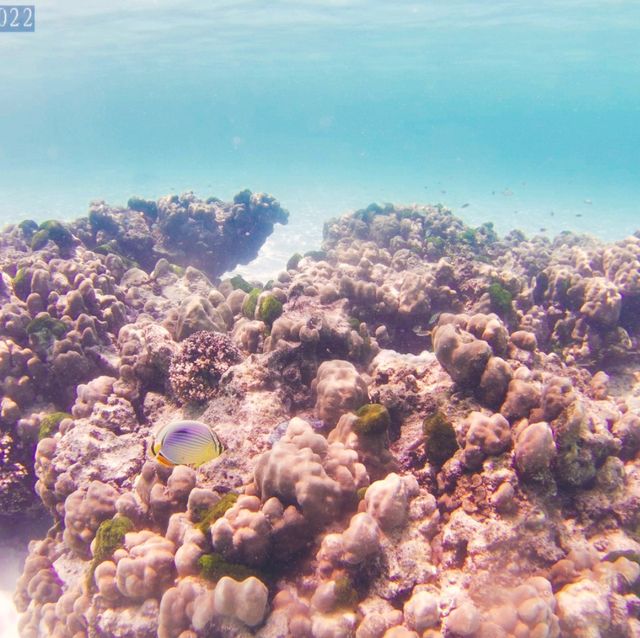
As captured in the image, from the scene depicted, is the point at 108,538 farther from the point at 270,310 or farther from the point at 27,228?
the point at 27,228

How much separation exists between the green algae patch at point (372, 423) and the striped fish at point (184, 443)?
4.08 feet

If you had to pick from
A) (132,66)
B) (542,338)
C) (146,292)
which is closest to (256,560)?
(542,338)

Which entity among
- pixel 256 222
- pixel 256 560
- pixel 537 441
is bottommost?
pixel 256 222

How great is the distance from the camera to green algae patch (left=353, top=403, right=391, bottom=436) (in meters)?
3.81

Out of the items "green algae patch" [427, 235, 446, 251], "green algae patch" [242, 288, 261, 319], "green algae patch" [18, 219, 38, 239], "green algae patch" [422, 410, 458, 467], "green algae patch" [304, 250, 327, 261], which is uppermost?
"green algae patch" [422, 410, 458, 467]

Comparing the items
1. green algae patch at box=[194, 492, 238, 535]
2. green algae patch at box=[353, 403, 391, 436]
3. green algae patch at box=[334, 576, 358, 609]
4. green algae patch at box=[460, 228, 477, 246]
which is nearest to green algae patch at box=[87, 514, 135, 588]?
green algae patch at box=[194, 492, 238, 535]

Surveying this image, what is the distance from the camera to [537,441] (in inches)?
130

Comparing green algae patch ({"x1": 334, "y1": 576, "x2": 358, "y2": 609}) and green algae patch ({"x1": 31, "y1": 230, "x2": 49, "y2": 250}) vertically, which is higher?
green algae patch ({"x1": 334, "y1": 576, "x2": 358, "y2": 609})

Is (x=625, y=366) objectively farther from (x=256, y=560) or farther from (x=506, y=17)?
(x=506, y=17)

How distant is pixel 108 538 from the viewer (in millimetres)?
3680

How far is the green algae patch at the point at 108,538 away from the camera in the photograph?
3.66 m

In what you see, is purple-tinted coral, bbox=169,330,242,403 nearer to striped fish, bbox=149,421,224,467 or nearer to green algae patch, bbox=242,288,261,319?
green algae patch, bbox=242,288,261,319

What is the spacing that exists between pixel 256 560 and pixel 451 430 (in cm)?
184

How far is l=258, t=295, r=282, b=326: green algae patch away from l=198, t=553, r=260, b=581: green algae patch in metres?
3.10
